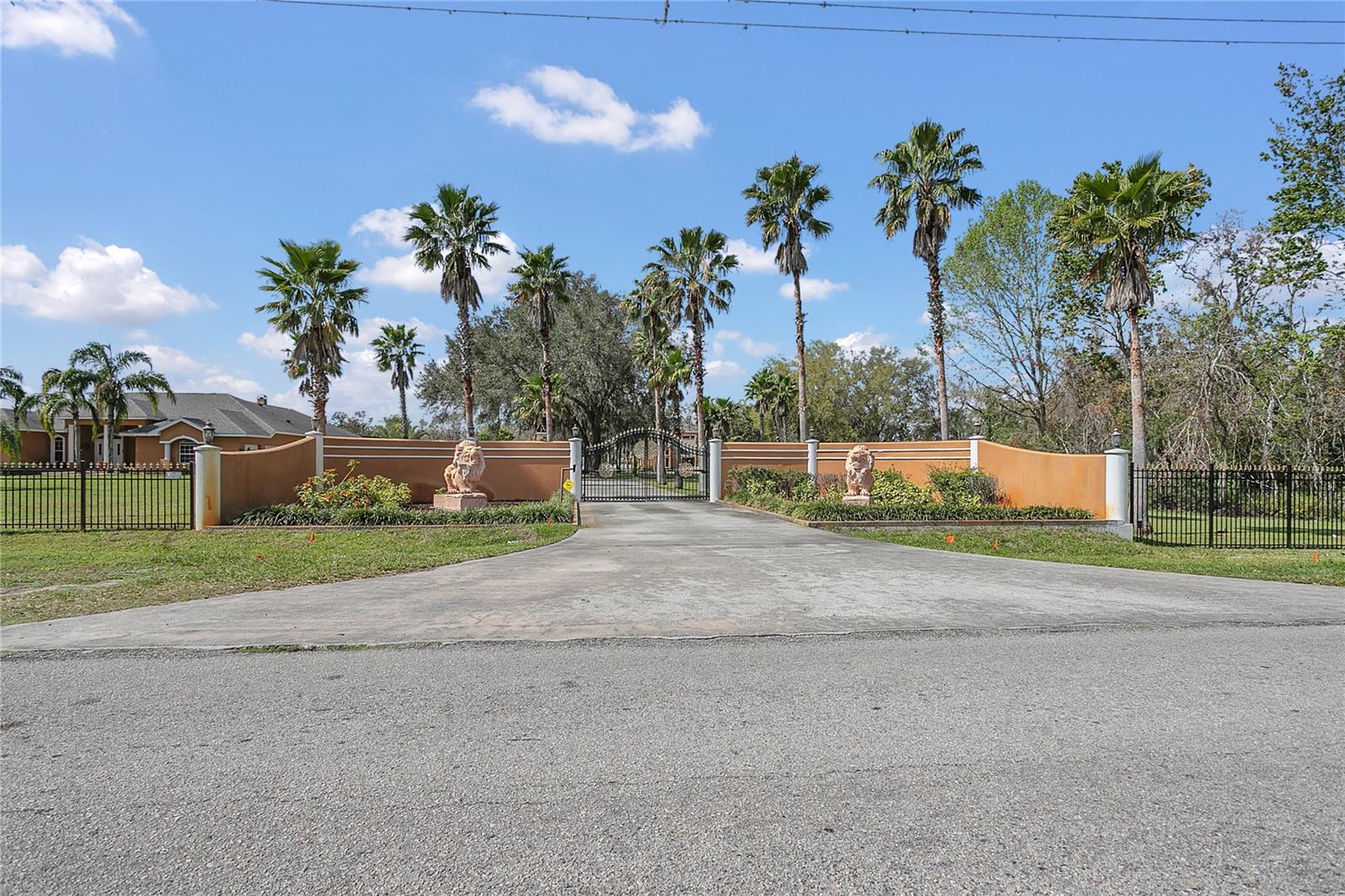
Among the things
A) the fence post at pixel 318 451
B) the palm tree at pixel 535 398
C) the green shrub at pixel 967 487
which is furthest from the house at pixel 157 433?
the green shrub at pixel 967 487

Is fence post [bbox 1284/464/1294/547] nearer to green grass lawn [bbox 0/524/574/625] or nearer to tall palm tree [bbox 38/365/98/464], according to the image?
green grass lawn [bbox 0/524/574/625]

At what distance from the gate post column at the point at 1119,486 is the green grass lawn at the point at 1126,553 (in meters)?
1.15

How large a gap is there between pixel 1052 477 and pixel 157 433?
146 feet

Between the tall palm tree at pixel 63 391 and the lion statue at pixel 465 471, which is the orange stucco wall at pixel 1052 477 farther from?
the tall palm tree at pixel 63 391

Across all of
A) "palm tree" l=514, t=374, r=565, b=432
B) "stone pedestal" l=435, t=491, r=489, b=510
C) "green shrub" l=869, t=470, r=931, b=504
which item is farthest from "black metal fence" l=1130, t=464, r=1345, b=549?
"palm tree" l=514, t=374, r=565, b=432

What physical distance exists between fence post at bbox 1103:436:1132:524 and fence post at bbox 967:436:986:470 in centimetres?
523

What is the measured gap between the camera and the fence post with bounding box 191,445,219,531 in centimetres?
1480

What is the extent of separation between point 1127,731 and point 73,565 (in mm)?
12392

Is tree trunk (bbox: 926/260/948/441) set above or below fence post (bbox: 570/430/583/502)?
above

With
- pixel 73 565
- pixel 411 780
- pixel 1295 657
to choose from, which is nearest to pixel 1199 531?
pixel 1295 657

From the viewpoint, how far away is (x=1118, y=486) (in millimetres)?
16609

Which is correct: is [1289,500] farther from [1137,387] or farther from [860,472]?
[860,472]

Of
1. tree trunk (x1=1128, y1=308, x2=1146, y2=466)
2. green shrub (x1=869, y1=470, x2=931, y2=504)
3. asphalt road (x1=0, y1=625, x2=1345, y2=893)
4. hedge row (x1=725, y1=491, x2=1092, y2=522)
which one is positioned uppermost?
tree trunk (x1=1128, y1=308, x2=1146, y2=466)

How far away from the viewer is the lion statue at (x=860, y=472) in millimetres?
19578
